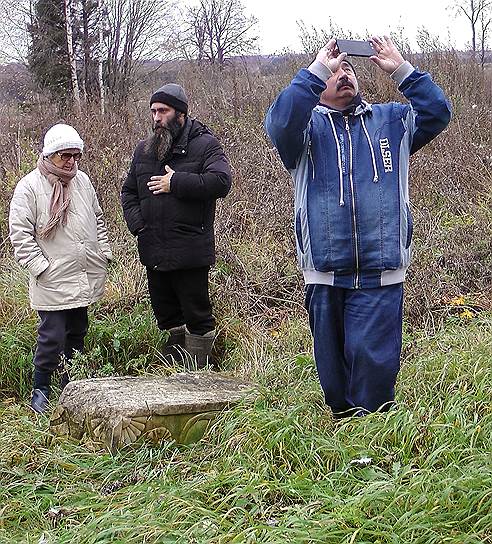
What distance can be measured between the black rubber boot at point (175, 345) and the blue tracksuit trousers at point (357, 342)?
2006 mm

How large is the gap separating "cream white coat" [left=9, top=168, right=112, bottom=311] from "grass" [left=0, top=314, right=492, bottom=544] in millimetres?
929

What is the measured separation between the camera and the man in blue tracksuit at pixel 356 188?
3330 millimetres

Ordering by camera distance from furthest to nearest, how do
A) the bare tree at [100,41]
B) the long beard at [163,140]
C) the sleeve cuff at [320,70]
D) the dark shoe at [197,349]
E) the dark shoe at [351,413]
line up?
the bare tree at [100,41]
the dark shoe at [197,349]
the long beard at [163,140]
the dark shoe at [351,413]
the sleeve cuff at [320,70]

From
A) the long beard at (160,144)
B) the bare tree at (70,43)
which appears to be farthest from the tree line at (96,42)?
the long beard at (160,144)

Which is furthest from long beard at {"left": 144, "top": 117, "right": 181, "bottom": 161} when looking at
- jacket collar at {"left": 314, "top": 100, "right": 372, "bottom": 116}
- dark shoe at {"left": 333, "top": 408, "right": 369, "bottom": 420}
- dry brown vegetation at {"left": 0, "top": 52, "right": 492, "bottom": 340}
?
dark shoe at {"left": 333, "top": 408, "right": 369, "bottom": 420}

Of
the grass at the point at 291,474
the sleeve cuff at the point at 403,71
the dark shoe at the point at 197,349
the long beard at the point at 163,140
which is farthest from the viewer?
the dark shoe at the point at 197,349

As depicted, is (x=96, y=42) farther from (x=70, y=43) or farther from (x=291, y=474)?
(x=291, y=474)

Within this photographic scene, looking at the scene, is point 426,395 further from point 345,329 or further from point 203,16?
point 203,16

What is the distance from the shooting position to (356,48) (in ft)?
11.1

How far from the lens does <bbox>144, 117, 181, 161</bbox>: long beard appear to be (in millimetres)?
5000

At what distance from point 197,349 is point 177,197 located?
114cm

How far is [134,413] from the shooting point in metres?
3.99

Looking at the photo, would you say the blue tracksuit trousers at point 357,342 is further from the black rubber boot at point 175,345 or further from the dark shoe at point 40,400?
the dark shoe at point 40,400

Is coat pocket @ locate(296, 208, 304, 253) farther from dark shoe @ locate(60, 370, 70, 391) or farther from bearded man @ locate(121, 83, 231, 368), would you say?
dark shoe @ locate(60, 370, 70, 391)
